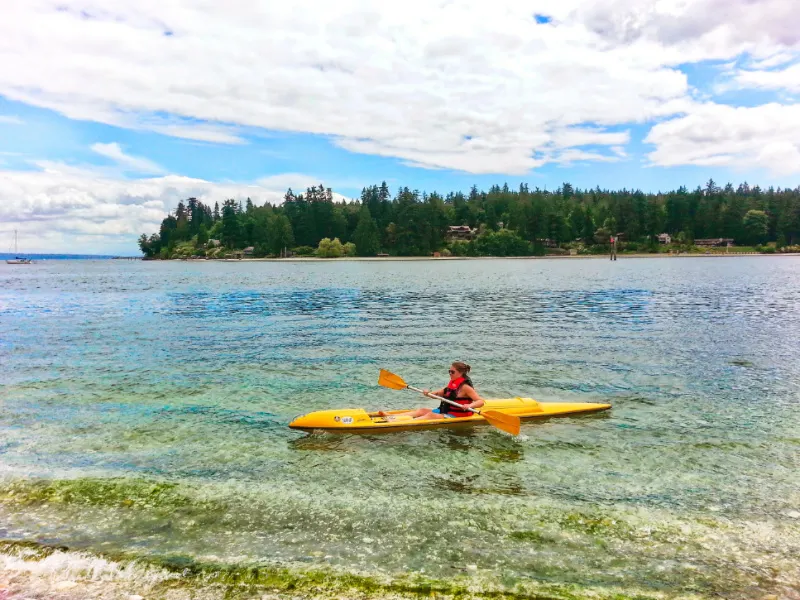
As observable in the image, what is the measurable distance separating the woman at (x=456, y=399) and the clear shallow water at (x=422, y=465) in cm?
52

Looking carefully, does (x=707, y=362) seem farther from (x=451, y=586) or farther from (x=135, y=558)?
(x=135, y=558)

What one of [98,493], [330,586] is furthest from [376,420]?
[330,586]

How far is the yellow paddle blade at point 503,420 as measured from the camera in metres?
11.5

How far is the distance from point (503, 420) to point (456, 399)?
63.7 inches

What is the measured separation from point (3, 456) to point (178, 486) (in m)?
4.20

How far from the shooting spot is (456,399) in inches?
515

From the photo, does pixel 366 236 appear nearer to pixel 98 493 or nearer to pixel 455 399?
pixel 455 399

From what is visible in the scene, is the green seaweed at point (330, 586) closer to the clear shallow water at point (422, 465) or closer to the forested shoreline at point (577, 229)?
the clear shallow water at point (422, 465)

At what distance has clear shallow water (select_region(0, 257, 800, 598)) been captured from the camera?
23.1 ft

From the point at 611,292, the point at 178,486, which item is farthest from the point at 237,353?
the point at 611,292

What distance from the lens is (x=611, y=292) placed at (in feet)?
169

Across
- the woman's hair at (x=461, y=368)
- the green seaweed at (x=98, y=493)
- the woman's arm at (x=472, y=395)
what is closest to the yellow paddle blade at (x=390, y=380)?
the woman's hair at (x=461, y=368)

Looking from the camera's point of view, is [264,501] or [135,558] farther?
[264,501]

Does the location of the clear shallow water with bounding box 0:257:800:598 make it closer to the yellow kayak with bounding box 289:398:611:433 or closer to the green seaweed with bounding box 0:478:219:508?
the green seaweed with bounding box 0:478:219:508
